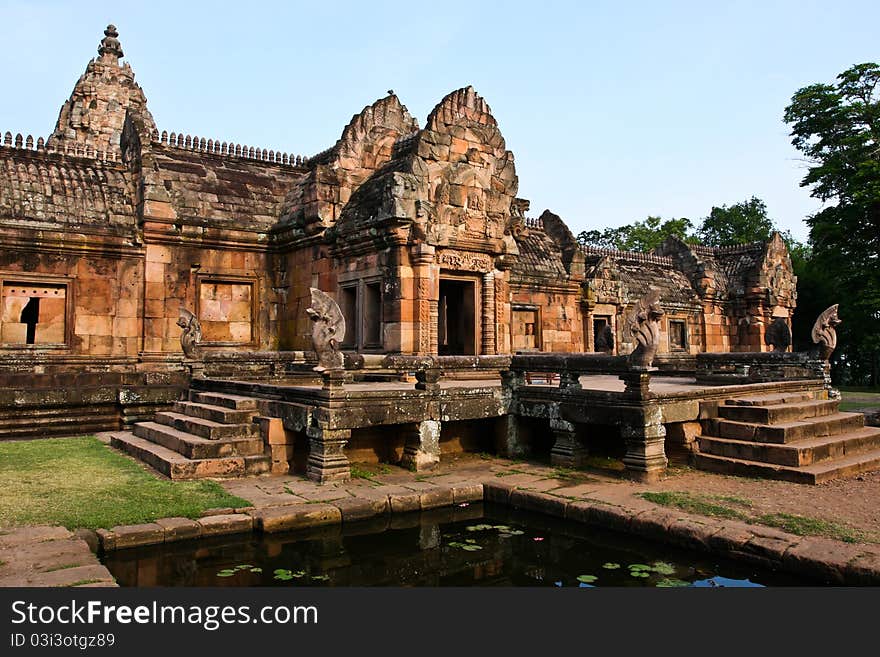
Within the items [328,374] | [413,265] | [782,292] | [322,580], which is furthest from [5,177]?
[782,292]

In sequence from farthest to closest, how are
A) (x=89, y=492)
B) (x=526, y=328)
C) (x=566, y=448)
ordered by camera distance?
(x=526, y=328), (x=566, y=448), (x=89, y=492)

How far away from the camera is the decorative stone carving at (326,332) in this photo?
824cm

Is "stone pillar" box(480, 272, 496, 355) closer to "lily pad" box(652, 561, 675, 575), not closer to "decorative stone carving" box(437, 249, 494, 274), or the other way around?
"decorative stone carving" box(437, 249, 494, 274)

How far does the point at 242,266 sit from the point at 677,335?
54.6 ft

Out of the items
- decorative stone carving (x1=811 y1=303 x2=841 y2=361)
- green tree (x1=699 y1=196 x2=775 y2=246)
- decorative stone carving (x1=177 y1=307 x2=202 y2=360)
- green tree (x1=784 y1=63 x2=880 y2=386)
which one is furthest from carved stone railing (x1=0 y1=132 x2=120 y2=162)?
green tree (x1=699 y1=196 x2=775 y2=246)

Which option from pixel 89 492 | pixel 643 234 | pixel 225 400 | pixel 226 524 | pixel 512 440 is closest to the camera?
pixel 226 524

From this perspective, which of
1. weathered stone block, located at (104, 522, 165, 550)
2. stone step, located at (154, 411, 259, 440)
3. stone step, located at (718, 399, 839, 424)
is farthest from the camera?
stone step, located at (718, 399, 839, 424)

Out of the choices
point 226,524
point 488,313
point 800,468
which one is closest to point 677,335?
point 488,313

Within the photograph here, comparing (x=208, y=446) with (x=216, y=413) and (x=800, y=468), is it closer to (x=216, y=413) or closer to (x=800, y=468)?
(x=216, y=413)

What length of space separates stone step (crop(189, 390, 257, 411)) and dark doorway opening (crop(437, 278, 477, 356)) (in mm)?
4816

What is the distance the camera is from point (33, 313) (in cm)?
1292

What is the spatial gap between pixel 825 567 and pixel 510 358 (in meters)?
5.44

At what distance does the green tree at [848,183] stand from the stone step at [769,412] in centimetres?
1318

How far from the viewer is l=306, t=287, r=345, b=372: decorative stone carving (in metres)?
8.24
